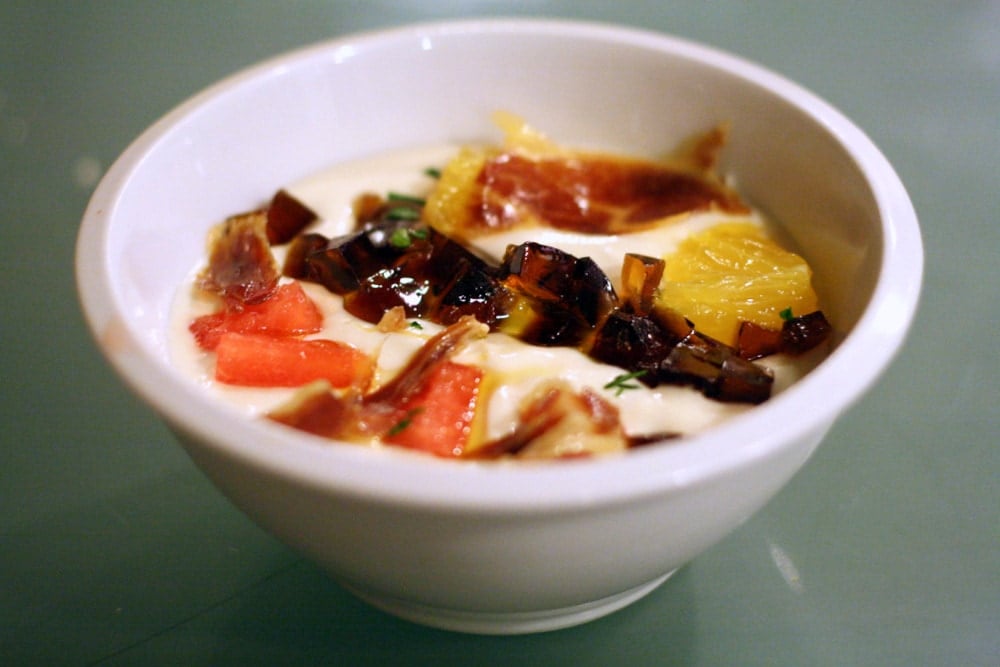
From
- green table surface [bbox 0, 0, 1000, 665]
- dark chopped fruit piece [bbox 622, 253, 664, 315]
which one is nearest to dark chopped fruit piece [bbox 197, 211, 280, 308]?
green table surface [bbox 0, 0, 1000, 665]

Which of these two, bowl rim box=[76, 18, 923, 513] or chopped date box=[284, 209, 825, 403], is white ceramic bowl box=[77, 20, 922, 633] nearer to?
bowl rim box=[76, 18, 923, 513]

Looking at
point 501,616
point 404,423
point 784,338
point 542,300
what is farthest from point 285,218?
point 784,338

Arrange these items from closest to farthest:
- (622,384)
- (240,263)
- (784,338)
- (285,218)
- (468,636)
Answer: (622,384), (468,636), (784,338), (240,263), (285,218)

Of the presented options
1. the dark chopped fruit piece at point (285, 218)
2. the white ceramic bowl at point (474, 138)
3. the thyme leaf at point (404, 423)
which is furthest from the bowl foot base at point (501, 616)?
the dark chopped fruit piece at point (285, 218)

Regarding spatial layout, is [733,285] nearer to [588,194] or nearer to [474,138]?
[588,194]

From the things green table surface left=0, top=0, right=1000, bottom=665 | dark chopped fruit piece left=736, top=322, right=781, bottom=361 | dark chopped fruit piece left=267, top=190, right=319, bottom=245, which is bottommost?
green table surface left=0, top=0, right=1000, bottom=665

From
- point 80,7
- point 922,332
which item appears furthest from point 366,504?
Answer: point 80,7
